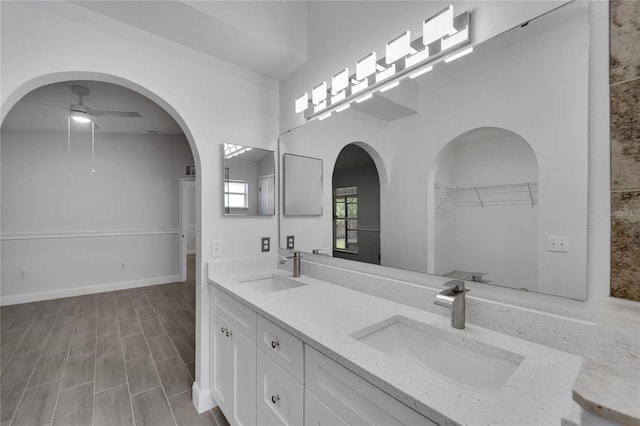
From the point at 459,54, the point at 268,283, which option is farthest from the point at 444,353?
the point at 268,283

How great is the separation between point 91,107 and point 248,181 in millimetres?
3199

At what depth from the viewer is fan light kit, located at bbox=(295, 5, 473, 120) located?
1211 millimetres

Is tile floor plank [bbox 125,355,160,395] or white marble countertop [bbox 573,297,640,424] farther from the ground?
white marble countertop [bbox 573,297,640,424]

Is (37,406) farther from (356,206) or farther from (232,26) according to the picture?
(232,26)

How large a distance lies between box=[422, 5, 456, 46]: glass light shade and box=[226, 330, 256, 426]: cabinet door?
1727mm

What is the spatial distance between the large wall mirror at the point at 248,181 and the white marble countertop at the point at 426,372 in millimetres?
868

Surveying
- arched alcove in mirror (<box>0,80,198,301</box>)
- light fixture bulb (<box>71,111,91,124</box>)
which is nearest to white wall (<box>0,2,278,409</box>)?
arched alcove in mirror (<box>0,80,198,301</box>)

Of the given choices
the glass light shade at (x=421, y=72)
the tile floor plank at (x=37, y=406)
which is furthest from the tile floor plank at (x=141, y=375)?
the glass light shade at (x=421, y=72)

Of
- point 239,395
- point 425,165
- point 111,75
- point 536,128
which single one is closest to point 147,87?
point 111,75

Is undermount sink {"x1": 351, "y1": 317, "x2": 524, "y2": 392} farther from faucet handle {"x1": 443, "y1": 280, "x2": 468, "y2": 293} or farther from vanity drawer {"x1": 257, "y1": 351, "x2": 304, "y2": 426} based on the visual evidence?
vanity drawer {"x1": 257, "y1": 351, "x2": 304, "y2": 426}

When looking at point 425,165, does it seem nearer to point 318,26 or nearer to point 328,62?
point 328,62

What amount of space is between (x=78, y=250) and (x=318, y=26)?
5.12m

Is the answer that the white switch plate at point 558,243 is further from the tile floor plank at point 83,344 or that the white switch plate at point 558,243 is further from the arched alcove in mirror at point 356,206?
the tile floor plank at point 83,344

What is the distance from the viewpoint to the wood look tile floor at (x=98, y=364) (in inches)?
74.9
